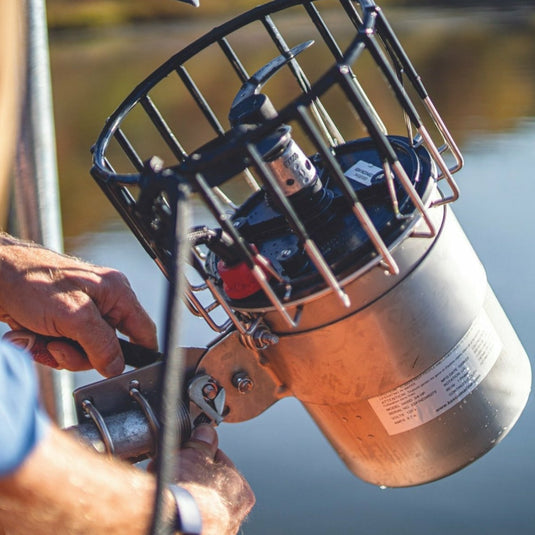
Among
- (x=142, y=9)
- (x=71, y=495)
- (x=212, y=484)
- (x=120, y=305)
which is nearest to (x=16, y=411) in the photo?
(x=71, y=495)

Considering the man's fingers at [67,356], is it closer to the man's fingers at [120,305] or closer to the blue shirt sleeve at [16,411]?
the man's fingers at [120,305]

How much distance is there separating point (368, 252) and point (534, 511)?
88cm

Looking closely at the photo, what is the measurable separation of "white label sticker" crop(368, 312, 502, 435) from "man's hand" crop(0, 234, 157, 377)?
0.34 m

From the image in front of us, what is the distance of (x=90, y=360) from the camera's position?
1151 mm

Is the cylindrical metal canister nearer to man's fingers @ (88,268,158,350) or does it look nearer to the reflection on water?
man's fingers @ (88,268,158,350)

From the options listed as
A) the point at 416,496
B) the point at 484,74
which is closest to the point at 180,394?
the point at 416,496

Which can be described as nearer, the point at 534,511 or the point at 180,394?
the point at 180,394

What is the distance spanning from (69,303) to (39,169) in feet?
1.13

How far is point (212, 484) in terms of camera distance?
1047 millimetres

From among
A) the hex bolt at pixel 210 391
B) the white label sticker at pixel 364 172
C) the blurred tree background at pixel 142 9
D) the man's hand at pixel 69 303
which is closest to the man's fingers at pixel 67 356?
the man's hand at pixel 69 303

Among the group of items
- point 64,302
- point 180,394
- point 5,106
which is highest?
point 5,106

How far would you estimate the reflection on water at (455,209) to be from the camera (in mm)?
1645

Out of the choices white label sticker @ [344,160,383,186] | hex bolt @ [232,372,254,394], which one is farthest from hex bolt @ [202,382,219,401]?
white label sticker @ [344,160,383,186]

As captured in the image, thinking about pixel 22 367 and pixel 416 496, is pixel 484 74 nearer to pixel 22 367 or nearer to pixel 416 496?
pixel 416 496
